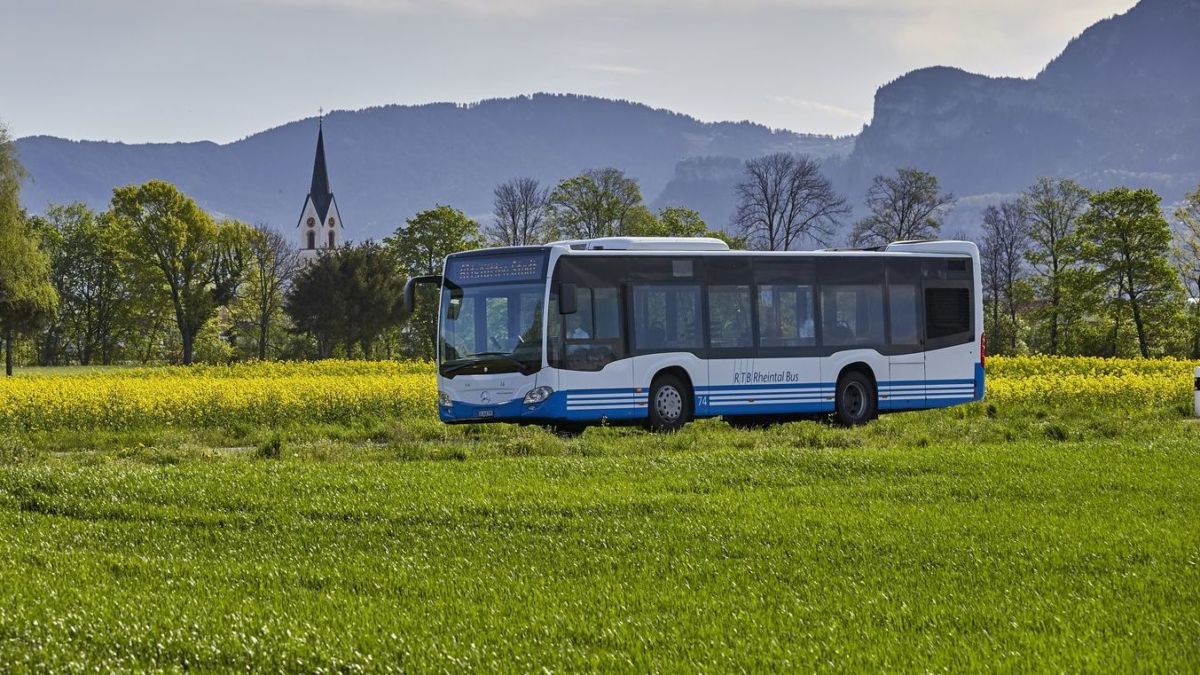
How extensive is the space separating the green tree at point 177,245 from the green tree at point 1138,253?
156 ft

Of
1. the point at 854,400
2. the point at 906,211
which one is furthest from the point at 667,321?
the point at 906,211

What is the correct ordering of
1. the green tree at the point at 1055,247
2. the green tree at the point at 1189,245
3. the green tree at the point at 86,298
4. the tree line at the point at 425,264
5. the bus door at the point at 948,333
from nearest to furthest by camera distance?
the bus door at the point at 948,333 → the tree line at the point at 425,264 → the green tree at the point at 1189,245 → the green tree at the point at 1055,247 → the green tree at the point at 86,298

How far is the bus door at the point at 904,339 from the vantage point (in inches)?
894

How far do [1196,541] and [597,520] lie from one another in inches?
173

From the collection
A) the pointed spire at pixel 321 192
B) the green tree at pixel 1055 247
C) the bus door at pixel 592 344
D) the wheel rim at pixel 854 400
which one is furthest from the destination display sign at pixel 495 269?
the pointed spire at pixel 321 192

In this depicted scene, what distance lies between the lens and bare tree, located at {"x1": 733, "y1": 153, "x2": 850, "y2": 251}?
258 feet

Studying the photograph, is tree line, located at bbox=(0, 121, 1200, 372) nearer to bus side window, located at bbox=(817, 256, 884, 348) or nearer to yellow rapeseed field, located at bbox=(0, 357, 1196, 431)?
yellow rapeseed field, located at bbox=(0, 357, 1196, 431)

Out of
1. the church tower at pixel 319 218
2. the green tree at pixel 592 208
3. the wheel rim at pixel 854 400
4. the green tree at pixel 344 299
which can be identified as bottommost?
A: the wheel rim at pixel 854 400

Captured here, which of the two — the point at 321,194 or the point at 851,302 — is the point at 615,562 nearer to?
the point at 851,302

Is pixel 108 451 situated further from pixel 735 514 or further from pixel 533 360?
pixel 735 514

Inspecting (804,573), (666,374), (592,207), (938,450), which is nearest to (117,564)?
(804,573)

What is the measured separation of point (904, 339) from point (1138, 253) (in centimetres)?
3841

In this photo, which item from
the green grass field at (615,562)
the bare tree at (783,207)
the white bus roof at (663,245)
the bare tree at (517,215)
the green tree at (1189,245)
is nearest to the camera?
the green grass field at (615,562)

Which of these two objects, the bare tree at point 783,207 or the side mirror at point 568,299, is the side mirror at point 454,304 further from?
the bare tree at point 783,207
